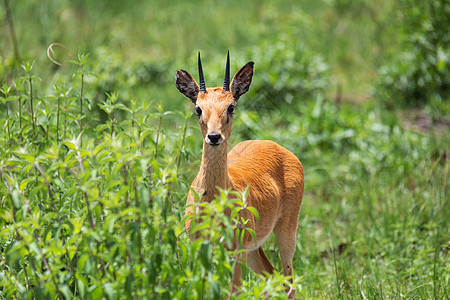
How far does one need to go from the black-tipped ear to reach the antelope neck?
15.4 inches

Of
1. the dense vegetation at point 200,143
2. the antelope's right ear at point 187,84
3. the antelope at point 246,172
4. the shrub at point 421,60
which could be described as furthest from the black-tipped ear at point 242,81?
the shrub at point 421,60

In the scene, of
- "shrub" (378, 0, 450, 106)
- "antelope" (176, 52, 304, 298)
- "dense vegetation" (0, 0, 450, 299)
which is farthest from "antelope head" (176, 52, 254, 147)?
"shrub" (378, 0, 450, 106)

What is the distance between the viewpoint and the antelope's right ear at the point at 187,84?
357cm

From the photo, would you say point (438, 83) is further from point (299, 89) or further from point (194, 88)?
point (194, 88)

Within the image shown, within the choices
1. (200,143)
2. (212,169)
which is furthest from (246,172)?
(200,143)

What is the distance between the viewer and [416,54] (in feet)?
27.7

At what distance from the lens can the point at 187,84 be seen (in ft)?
11.8

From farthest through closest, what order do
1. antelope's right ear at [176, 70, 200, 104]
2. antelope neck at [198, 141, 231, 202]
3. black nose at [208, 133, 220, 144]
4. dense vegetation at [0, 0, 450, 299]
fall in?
antelope's right ear at [176, 70, 200, 104]
antelope neck at [198, 141, 231, 202]
black nose at [208, 133, 220, 144]
dense vegetation at [0, 0, 450, 299]

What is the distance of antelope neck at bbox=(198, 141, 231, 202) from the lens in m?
3.36

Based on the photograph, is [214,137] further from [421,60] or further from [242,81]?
[421,60]

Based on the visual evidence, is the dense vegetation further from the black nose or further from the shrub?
the black nose

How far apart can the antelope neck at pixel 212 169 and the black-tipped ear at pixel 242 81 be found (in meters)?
0.39

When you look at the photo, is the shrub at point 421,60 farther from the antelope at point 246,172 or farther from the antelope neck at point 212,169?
the antelope neck at point 212,169

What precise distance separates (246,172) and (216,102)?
27.6 inches
